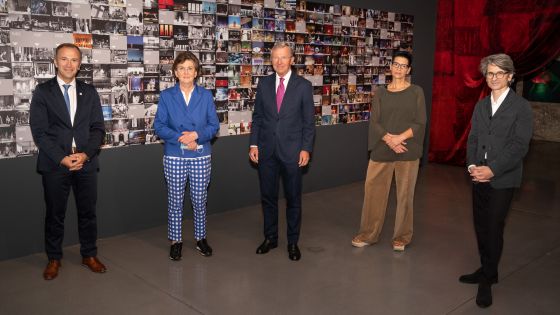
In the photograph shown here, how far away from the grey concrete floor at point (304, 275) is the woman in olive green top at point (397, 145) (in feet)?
0.76

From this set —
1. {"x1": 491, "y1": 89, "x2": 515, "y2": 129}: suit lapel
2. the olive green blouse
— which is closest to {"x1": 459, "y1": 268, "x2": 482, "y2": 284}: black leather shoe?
the olive green blouse

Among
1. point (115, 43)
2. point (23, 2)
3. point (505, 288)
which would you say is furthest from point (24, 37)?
point (505, 288)

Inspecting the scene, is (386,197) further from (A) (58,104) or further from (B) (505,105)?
(A) (58,104)

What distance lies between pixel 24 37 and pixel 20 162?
90 centimetres

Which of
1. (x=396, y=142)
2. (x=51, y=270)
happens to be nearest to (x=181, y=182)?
(x=51, y=270)

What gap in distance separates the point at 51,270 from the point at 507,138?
9.94 feet

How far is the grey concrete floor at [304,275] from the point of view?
3.16 m

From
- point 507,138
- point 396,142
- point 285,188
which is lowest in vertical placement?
point 285,188

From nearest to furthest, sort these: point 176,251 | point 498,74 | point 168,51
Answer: point 498,74 → point 176,251 → point 168,51

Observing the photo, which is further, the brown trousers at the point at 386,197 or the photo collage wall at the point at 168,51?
the brown trousers at the point at 386,197

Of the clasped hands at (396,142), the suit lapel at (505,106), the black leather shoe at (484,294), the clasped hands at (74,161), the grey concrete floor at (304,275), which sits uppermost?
the suit lapel at (505,106)

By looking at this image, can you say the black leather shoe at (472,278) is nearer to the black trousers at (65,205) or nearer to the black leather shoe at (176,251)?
the black leather shoe at (176,251)

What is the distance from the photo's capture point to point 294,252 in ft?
12.9

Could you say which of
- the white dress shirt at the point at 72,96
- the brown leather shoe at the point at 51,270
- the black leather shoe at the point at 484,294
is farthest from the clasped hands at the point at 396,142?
the brown leather shoe at the point at 51,270
